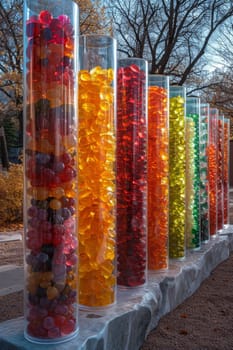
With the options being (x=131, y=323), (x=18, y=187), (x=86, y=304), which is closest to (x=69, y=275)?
(x=86, y=304)

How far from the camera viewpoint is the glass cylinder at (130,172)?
2.99m

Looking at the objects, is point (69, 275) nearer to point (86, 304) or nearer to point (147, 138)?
point (86, 304)

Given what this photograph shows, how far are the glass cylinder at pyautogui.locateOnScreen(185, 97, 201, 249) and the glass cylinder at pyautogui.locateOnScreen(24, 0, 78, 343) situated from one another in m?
2.30

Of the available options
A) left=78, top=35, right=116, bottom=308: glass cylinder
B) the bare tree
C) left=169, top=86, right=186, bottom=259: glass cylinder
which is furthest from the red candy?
the bare tree

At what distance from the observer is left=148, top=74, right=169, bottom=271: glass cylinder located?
11.2 ft

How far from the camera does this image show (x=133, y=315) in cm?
255

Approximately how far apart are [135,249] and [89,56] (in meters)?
1.47

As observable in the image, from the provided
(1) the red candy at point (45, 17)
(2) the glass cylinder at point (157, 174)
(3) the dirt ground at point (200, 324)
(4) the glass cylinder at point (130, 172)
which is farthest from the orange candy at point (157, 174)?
(1) the red candy at point (45, 17)

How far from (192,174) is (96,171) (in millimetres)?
1980

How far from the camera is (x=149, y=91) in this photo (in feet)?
11.2

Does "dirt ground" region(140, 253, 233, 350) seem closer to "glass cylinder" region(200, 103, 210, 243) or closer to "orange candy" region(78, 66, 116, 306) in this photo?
"orange candy" region(78, 66, 116, 306)

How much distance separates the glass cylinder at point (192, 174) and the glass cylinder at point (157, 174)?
2.55 feet

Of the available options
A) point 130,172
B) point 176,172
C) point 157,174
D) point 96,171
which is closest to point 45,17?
point 96,171

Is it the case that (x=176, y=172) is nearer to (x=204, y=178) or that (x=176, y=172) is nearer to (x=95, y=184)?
(x=204, y=178)
